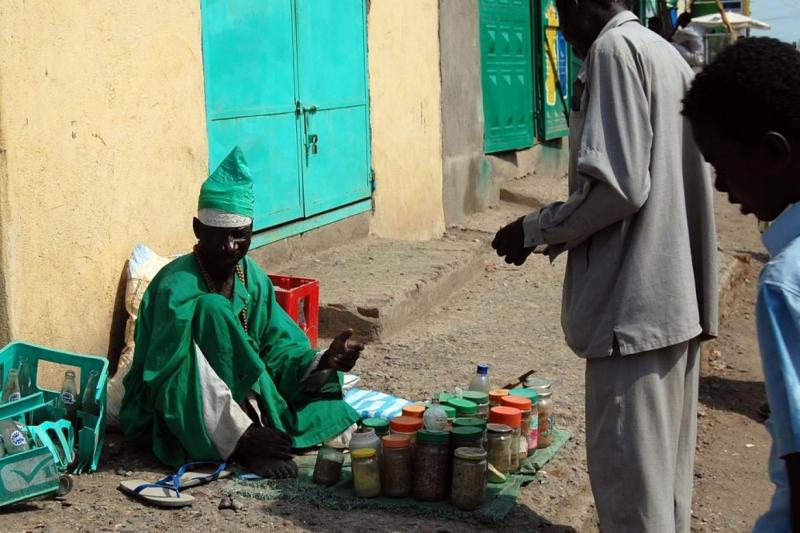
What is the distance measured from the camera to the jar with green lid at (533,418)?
4.21m

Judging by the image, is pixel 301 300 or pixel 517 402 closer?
pixel 517 402

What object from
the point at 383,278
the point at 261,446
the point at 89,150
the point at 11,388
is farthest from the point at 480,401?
the point at 383,278

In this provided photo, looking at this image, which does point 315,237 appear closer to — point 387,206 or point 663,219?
point 387,206

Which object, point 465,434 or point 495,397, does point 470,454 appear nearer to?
point 465,434

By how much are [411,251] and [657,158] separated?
444 centimetres

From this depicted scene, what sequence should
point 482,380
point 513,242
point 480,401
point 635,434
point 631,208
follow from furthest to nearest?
point 482,380 < point 480,401 < point 513,242 < point 635,434 < point 631,208

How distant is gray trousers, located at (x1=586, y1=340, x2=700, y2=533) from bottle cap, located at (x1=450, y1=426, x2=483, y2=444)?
71cm

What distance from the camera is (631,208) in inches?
117

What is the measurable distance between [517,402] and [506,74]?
6.93 metres

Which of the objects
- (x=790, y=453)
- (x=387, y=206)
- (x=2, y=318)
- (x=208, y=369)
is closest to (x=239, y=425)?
(x=208, y=369)

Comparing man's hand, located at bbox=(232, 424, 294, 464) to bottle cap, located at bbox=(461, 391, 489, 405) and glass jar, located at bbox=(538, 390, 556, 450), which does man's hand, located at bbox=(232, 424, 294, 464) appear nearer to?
bottle cap, located at bbox=(461, 391, 489, 405)

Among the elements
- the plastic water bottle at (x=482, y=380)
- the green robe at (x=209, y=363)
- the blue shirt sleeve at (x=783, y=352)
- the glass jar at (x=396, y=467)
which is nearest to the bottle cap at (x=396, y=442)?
the glass jar at (x=396, y=467)

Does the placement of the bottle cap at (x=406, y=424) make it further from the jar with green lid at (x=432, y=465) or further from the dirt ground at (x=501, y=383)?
the dirt ground at (x=501, y=383)

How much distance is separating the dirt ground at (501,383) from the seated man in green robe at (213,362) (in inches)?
7.2
